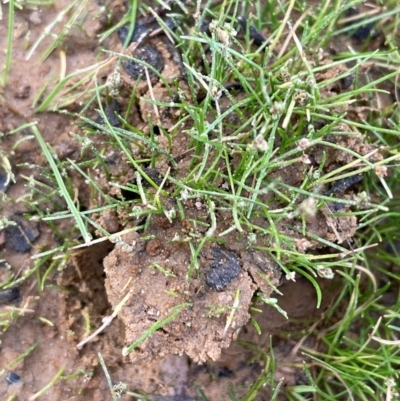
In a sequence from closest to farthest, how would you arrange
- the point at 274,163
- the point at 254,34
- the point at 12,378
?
the point at 274,163 < the point at 12,378 < the point at 254,34

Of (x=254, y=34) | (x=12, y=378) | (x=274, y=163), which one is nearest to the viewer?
(x=274, y=163)

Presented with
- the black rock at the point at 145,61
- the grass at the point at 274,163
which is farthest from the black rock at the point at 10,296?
the black rock at the point at 145,61

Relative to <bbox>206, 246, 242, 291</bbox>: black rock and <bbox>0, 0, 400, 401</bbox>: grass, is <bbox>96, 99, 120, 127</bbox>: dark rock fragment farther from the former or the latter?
<bbox>206, 246, 242, 291</bbox>: black rock

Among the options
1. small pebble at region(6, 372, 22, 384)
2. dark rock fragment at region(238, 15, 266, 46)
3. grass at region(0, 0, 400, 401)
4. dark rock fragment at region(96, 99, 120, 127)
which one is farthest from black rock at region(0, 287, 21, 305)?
dark rock fragment at region(238, 15, 266, 46)

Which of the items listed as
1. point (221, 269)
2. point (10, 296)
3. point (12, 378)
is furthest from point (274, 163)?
point (12, 378)

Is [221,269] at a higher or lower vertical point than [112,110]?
lower

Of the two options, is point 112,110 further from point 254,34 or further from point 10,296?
point 10,296

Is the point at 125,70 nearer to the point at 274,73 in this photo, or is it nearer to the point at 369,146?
the point at 274,73

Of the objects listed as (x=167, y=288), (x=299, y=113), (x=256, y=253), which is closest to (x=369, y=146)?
(x=299, y=113)

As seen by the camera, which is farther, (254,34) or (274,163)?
(254,34)
